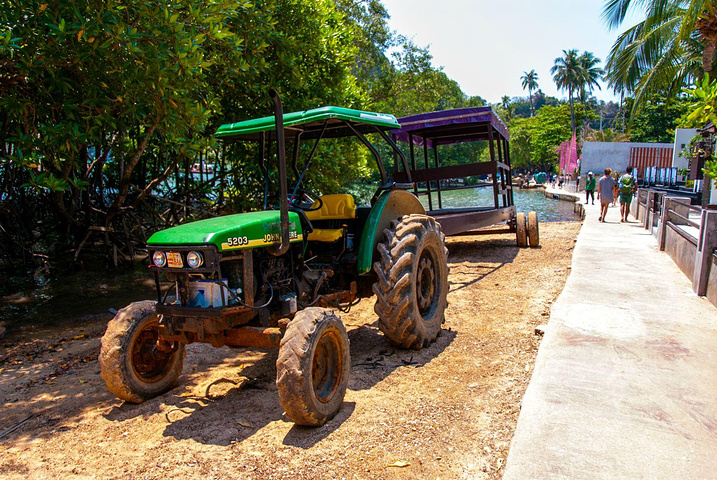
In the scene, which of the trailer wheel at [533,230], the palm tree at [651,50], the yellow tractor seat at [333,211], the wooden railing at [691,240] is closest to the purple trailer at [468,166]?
the trailer wheel at [533,230]

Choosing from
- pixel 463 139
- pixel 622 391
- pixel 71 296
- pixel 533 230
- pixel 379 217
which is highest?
pixel 463 139

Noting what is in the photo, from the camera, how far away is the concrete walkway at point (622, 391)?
9.75 feet

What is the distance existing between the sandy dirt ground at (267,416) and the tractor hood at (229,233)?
1302 mm

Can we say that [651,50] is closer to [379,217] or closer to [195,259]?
[379,217]

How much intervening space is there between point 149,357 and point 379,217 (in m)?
2.42

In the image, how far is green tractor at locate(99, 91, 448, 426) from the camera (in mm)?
3621

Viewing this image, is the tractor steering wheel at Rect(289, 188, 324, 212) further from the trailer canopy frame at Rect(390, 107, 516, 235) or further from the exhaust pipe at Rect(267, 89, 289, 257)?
the trailer canopy frame at Rect(390, 107, 516, 235)

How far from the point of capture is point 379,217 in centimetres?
514

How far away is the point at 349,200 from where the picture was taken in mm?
5547

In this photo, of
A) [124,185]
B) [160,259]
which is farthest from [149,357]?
[124,185]

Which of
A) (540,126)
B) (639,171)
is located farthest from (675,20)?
(540,126)

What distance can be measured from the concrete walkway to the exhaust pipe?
6.86ft

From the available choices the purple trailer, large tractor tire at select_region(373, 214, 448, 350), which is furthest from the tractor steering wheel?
the purple trailer

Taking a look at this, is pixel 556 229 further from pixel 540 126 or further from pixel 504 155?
pixel 540 126
